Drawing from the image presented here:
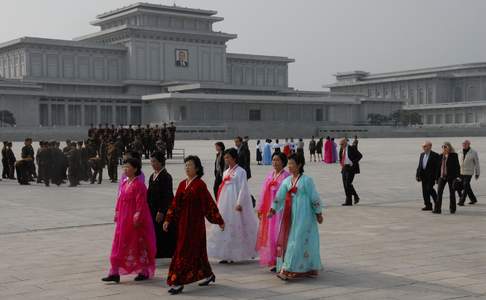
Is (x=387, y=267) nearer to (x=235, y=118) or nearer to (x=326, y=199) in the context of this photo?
(x=326, y=199)

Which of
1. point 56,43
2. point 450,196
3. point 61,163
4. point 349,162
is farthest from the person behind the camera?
point 56,43

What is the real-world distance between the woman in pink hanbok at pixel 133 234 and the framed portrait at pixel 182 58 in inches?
2952

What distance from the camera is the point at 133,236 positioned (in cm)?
700

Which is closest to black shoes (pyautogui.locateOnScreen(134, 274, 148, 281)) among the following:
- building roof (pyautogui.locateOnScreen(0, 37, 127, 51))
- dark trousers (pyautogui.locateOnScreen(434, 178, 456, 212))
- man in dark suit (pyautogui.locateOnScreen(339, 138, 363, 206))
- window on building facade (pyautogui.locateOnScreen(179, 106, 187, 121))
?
dark trousers (pyautogui.locateOnScreen(434, 178, 456, 212))

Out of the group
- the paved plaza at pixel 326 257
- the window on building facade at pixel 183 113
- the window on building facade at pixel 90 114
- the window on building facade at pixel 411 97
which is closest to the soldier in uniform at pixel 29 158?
the paved plaza at pixel 326 257

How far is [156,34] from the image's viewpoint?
78.8 meters

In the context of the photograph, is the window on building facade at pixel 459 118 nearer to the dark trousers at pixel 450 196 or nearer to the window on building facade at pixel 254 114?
the window on building facade at pixel 254 114

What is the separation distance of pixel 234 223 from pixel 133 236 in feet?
4.25

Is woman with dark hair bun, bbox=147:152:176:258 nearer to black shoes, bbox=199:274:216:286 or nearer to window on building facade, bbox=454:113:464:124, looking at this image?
black shoes, bbox=199:274:216:286

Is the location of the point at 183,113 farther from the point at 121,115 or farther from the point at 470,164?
the point at 470,164

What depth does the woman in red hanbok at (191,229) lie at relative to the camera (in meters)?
6.50

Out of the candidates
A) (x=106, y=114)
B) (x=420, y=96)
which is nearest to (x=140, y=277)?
(x=106, y=114)

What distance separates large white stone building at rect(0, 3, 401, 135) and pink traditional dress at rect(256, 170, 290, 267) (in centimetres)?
5577

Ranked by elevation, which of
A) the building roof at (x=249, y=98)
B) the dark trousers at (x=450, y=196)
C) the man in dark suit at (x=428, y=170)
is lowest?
the dark trousers at (x=450, y=196)
